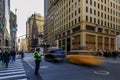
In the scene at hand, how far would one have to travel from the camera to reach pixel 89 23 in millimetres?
55781

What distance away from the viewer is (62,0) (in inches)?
2854

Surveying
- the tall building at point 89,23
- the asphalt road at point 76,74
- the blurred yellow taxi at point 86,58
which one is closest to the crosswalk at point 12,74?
the asphalt road at point 76,74

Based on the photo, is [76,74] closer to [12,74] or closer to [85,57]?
[12,74]

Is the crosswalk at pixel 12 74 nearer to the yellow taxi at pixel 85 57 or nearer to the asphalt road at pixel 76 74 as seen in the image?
the asphalt road at pixel 76 74

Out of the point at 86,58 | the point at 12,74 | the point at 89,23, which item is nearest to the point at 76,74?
the point at 12,74

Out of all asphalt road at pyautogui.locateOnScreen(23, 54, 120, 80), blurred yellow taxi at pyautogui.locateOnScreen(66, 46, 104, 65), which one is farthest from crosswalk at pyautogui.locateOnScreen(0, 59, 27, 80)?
blurred yellow taxi at pyautogui.locateOnScreen(66, 46, 104, 65)

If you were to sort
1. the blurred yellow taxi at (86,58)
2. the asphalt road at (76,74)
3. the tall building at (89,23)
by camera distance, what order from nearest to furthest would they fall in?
the asphalt road at (76,74)
the blurred yellow taxi at (86,58)
the tall building at (89,23)

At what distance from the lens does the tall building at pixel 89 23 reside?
180 feet

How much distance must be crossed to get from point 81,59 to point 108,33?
48386 mm

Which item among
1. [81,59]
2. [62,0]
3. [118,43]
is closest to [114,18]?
[62,0]

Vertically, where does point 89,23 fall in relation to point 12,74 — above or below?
above

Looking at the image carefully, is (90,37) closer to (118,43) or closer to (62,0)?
(118,43)

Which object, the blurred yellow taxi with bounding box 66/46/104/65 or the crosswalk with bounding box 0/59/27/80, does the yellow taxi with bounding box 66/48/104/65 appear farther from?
the crosswalk with bounding box 0/59/27/80

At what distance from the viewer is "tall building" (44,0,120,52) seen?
180 ft
